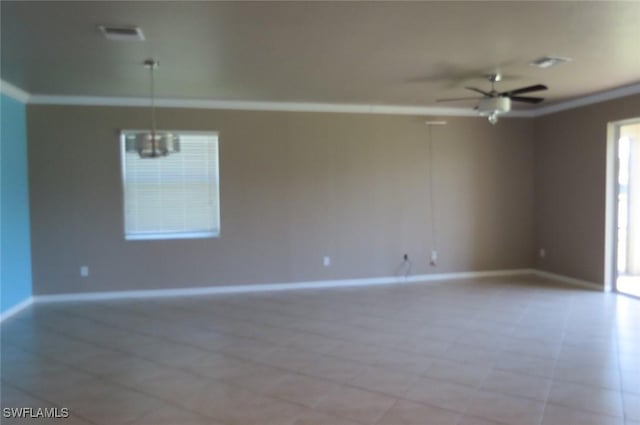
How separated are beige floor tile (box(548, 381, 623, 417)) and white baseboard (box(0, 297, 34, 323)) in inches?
204

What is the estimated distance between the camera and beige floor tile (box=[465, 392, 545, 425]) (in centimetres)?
286

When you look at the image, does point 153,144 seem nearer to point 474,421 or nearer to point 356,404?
point 356,404

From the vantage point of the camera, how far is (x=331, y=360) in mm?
3854

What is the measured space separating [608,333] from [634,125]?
123 inches

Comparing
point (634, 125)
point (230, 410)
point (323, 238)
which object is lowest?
point (230, 410)

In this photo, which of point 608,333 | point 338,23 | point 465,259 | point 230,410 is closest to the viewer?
point 230,410

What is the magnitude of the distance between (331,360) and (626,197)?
4.89m

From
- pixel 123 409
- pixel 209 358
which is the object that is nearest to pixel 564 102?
pixel 209 358

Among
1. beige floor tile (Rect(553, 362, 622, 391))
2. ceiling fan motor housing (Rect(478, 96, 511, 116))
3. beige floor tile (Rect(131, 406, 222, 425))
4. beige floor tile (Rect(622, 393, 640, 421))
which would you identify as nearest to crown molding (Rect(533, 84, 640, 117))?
ceiling fan motor housing (Rect(478, 96, 511, 116))

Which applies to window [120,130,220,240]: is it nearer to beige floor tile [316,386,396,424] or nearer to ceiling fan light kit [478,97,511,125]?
ceiling fan light kit [478,97,511,125]

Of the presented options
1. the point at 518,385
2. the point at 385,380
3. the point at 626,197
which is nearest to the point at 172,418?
the point at 385,380

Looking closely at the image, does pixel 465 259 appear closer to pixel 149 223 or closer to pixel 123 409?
pixel 149 223

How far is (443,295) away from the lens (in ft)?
20.0

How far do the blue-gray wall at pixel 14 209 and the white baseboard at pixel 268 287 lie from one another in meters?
0.54
